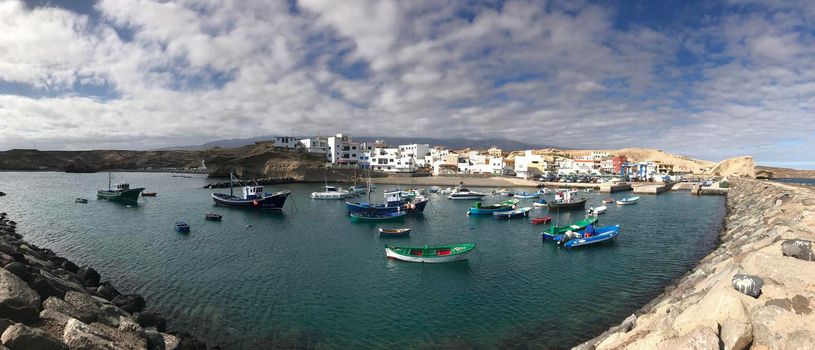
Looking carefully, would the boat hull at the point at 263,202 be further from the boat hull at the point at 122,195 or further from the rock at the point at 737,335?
the rock at the point at 737,335

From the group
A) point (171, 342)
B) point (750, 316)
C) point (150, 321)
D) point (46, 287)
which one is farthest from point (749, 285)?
point (46, 287)

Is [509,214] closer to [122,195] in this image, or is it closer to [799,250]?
[799,250]

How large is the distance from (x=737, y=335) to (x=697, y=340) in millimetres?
1022

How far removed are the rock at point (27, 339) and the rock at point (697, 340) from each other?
1504cm

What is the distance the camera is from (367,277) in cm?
2600

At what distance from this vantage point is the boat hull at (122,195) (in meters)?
62.5

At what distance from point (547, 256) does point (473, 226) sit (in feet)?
48.5

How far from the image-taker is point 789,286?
11430 mm

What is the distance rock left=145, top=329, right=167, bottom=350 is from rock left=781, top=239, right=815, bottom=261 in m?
21.8

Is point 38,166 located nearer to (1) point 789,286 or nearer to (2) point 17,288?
(2) point 17,288

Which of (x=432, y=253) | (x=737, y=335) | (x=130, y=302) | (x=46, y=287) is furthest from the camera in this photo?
(x=432, y=253)

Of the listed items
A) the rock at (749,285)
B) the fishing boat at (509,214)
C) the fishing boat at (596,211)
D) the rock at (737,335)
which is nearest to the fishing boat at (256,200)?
the fishing boat at (509,214)

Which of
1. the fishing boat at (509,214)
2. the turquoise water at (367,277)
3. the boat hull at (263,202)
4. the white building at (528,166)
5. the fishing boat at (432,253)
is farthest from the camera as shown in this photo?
the white building at (528,166)

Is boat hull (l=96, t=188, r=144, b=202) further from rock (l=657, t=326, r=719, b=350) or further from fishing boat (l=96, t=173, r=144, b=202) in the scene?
rock (l=657, t=326, r=719, b=350)
